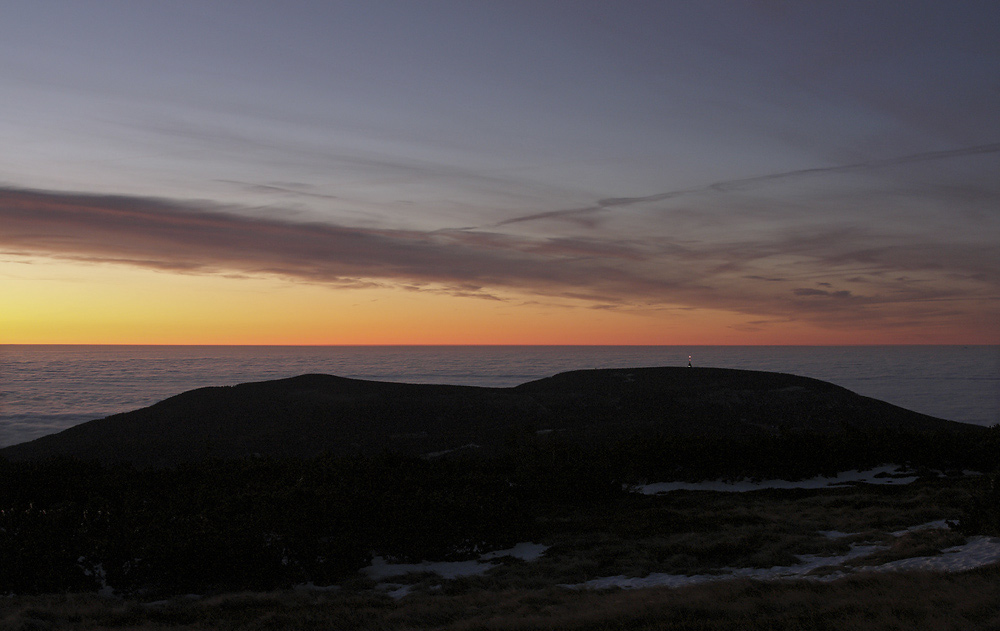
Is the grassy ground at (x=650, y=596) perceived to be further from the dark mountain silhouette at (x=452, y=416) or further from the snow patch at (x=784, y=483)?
the dark mountain silhouette at (x=452, y=416)

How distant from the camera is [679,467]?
25.7m

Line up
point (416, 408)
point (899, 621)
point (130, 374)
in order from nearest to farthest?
point (899, 621) → point (416, 408) → point (130, 374)

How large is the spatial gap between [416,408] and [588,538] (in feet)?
68.0

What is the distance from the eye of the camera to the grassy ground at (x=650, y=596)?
8.94 m

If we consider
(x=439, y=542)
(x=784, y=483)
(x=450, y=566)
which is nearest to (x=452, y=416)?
(x=784, y=483)

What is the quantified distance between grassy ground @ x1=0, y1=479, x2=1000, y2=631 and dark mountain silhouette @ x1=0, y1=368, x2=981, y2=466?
37.8 feet

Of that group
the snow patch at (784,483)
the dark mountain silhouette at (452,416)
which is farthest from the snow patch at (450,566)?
the dark mountain silhouette at (452,416)

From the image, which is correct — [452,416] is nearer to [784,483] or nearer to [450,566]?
[784,483]

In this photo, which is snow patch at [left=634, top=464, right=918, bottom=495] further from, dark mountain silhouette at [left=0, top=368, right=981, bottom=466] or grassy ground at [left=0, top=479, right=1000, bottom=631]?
grassy ground at [left=0, top=479, right=1000, bottom=631]

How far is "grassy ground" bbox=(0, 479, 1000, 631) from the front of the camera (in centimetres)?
894

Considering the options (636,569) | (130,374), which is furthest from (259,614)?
(130,374)

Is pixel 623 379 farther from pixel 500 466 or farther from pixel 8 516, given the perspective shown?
pixel 8 516

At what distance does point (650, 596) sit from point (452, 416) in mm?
25130

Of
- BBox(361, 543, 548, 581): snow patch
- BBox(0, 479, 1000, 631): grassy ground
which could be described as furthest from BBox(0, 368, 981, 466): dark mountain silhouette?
BBox(0, 479, 1000, 631): grassy ground
